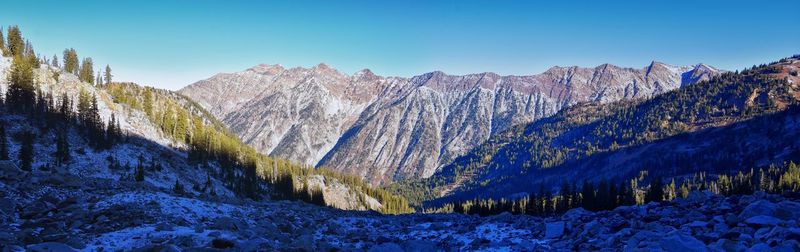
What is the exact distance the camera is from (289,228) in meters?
37.6

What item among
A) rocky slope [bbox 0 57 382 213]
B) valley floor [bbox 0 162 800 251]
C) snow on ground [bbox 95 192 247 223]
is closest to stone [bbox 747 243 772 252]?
valley floor [bbox 0 162 800 251]

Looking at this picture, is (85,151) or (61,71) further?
(61,71)

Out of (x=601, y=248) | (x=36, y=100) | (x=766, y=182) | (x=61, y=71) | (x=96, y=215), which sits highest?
(x=61, y=71)

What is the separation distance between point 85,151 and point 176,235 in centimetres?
6891

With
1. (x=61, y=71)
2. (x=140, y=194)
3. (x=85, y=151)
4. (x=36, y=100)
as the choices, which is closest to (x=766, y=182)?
(x=140, y=194)

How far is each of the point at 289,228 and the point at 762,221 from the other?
31668mm

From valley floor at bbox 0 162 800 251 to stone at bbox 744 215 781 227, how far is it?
0.13 ft

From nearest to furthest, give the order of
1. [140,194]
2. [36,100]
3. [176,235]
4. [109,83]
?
1. [176,235]
2. [140,194]
3. [36,100]
4. [109,83]

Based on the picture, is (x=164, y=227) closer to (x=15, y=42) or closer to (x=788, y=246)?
(x=788, y=246)

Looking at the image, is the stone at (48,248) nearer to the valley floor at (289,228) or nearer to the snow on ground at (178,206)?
Answer: the valley floor at (289,228)

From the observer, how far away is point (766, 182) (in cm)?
14825

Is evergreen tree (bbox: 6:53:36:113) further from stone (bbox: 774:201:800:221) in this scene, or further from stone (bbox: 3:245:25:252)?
stone (bbox: 774:201:800:221)

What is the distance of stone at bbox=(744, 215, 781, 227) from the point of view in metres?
21.8

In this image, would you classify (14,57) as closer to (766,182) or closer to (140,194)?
(140,194)
